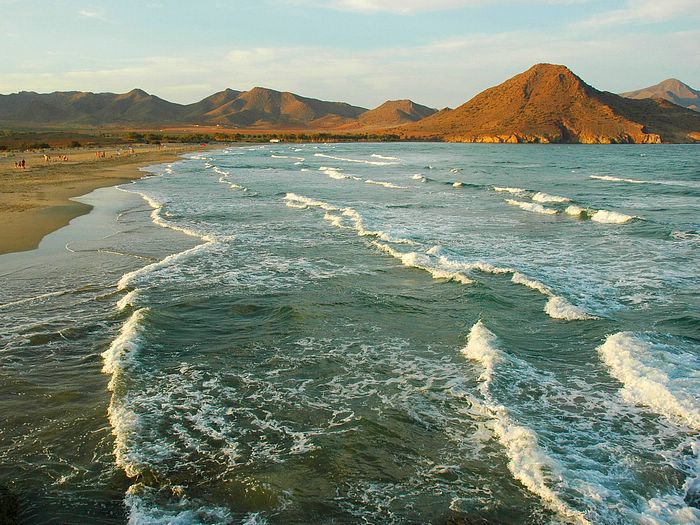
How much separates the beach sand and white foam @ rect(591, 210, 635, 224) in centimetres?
2255

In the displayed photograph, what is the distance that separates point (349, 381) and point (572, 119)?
17532 centimetres

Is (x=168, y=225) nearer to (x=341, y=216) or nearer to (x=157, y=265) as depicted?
(x=157, y=265)

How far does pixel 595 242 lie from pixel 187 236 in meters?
14.6

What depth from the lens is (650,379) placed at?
859 cm

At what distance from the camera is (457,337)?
10.7 meters

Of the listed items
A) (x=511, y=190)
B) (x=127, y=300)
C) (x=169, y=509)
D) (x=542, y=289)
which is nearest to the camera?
(x=169, y=509)

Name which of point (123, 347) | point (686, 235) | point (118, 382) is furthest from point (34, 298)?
point (686, 235)

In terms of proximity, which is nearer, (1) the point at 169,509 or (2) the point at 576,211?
(1) the point at 169,509

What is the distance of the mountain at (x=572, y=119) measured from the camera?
154 meters

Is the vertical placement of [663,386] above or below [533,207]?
below

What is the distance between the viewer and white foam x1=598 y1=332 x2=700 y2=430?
7773 millimetres

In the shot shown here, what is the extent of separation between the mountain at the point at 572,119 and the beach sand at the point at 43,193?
134 meters

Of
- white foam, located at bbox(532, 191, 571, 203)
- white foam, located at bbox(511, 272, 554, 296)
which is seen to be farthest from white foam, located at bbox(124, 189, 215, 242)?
white foam, located at bbox(532, 191, 571, 203)

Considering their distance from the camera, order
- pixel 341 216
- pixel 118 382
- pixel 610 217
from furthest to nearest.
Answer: pixel 341 216 < pixel 610 217 < pixel 118 382
